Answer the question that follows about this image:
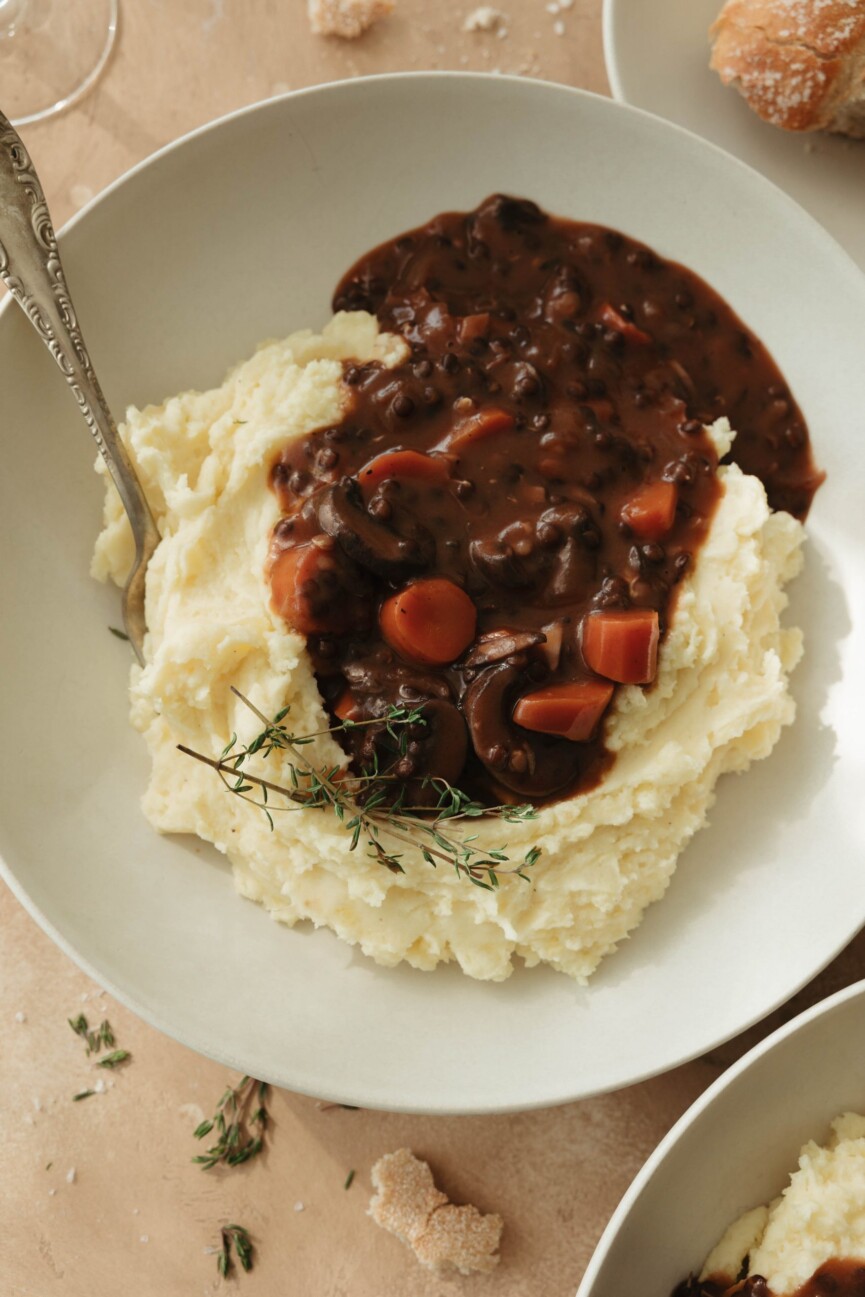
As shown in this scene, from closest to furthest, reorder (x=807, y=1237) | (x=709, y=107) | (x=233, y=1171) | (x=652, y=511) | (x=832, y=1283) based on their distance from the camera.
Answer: (x=832, y=1283) < (x=807, y=1237) < (x=652, y=511) < (x=233, y=1171) < (x=709, y=107)

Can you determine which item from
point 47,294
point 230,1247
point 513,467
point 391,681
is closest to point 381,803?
point 391,681

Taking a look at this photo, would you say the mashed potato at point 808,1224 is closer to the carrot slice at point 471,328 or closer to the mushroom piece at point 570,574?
the mushroom piece at point 570,574

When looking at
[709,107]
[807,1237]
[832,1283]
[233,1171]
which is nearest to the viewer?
[832,1283]

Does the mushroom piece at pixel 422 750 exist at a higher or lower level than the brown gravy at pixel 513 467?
lower

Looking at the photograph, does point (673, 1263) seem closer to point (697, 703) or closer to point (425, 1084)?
point (425, 1084)

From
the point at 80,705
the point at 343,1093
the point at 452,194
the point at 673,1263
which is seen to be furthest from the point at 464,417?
the point at 673,1263

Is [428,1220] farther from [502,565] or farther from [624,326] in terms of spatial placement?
[624,326]

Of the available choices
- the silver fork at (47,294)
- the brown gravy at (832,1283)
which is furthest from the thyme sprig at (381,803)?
the brown gravy at (832,1283)
